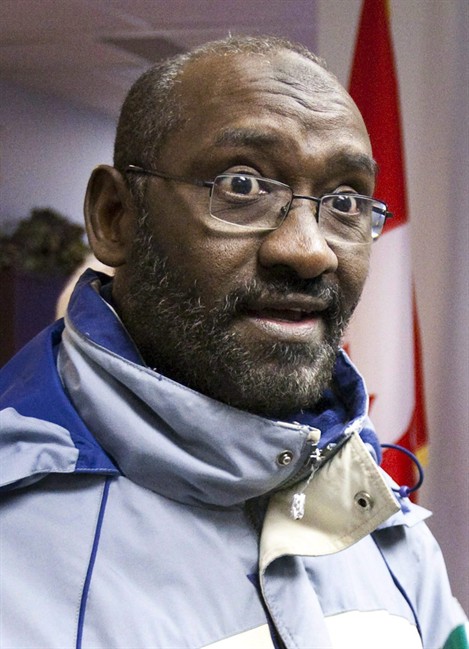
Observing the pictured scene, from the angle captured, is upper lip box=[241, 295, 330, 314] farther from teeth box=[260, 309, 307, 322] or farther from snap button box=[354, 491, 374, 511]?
snap button box=[354, 491, 374, 511]

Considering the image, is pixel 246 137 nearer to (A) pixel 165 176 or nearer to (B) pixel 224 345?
(A) pixel 165 176

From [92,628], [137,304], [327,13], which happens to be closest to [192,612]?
[92,628]

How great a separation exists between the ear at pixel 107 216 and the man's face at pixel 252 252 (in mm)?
52

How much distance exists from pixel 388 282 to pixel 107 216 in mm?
910

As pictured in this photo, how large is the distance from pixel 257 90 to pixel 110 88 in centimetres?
389

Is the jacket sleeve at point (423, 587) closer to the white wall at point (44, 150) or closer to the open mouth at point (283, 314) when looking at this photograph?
the open mouth at point (283, 314)

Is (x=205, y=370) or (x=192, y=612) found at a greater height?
(x=205, y=370)

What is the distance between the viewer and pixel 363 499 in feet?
3.22

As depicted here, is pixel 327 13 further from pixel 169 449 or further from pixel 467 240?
pixel 169 449

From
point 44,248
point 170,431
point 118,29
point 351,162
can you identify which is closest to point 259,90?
point 351,162

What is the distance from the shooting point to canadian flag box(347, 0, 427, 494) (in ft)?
6.06

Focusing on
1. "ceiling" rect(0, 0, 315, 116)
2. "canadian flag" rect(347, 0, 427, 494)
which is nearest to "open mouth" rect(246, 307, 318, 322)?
"canadian flag" rect(347, 0, 427, 494)

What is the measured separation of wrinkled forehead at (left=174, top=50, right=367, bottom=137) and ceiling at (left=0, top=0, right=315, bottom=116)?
244 cm

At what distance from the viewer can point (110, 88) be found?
468 centimetres
